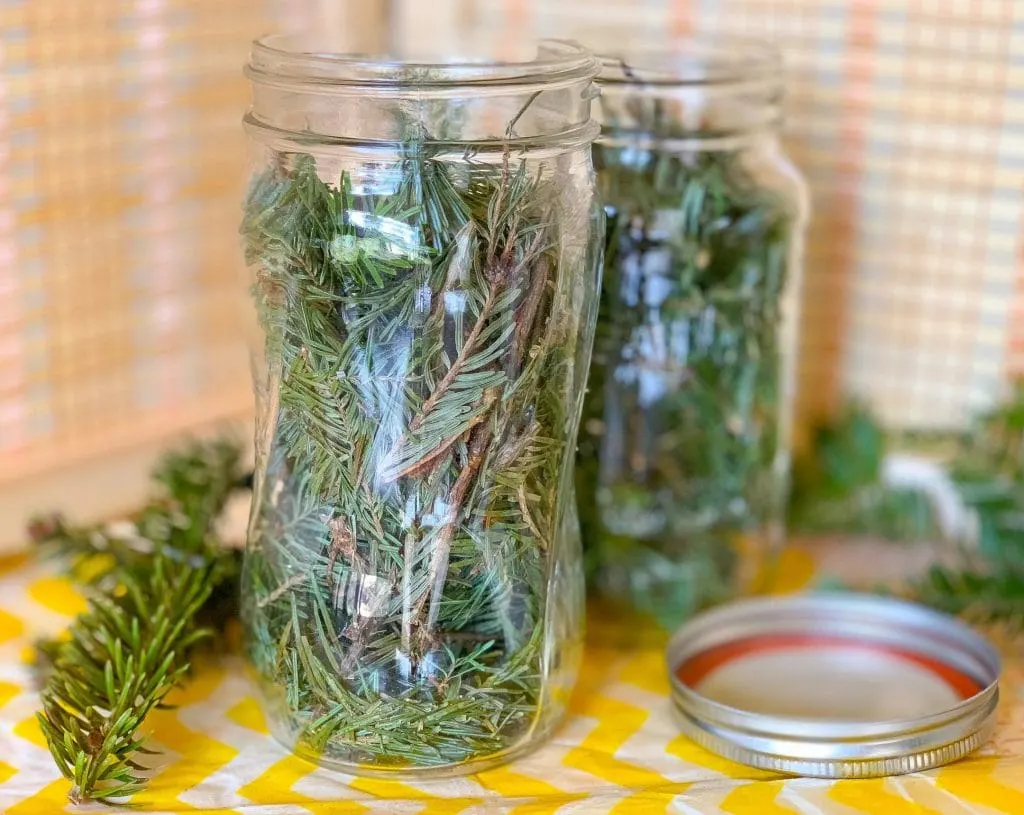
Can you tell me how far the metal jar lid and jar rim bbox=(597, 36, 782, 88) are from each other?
27 centimetres

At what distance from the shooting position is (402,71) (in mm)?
486

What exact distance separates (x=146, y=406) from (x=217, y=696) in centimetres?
27

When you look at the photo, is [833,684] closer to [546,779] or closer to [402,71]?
[546,779]

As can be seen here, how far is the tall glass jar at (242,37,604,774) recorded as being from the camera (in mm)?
485

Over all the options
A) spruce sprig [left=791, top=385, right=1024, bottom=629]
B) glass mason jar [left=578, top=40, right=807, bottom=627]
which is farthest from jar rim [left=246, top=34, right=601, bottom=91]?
spruce sprig [left=791, top=385, right=1024, bottom=629]

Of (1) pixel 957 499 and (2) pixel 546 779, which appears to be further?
(1) pixel 957 499

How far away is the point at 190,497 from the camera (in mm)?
670

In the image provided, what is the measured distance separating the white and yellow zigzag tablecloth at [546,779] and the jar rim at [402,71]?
29 centimetres

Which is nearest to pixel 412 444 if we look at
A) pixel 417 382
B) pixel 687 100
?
pixel 417 382

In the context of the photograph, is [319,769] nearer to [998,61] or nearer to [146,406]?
[146,406]

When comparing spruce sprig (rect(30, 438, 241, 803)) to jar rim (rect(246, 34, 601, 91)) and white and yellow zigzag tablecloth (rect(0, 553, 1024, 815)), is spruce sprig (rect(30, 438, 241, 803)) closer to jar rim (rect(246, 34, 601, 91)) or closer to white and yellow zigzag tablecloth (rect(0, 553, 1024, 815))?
white and yellow zigzag tablecloth (rect(0, 553, 1024, 815))

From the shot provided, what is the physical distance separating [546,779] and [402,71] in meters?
0.30

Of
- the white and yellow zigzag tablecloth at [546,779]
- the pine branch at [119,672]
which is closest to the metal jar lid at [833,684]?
the white and yellow zigzag tablecloth at [546,779]

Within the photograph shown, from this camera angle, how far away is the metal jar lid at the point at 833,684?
52 cm
